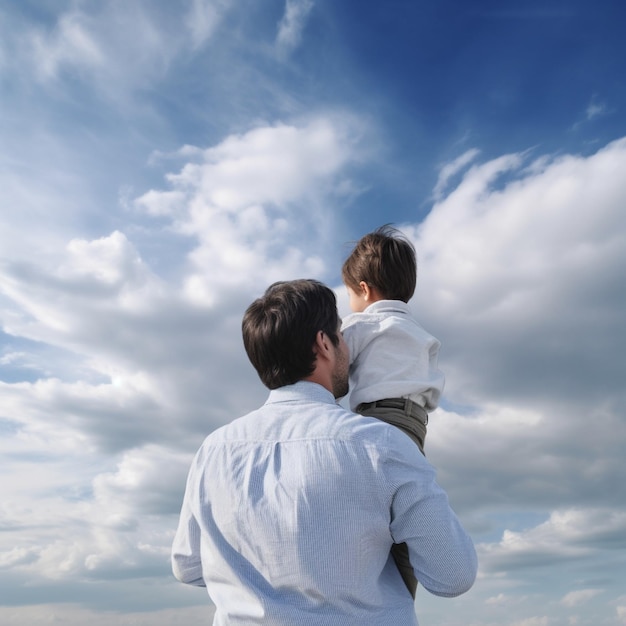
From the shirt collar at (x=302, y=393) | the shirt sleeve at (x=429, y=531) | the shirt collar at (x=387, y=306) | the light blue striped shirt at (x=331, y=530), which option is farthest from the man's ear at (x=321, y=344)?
the shirt collar at (x=387, y=306)

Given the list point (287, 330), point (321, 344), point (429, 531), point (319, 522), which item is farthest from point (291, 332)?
point (429, 531)

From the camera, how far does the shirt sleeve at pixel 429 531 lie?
12.1 feet

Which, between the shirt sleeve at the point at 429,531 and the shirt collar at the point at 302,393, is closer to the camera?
the shirt sleeve at the point at 429,531

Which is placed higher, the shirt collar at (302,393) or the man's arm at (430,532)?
the shirt collar at (302,393)

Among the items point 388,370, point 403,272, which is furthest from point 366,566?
point 403,272

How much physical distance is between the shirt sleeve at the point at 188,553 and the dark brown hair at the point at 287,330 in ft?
2.84

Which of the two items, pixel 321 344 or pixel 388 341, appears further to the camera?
pixel 388 341

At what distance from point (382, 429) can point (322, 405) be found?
41cm

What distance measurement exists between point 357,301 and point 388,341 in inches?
28.8

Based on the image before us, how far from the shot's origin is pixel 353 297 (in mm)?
6047

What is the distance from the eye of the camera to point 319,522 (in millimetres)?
3697

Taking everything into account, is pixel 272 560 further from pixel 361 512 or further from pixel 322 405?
pixel 322 405

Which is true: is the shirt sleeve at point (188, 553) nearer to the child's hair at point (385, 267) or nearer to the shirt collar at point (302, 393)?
the shirt collar at point (302, 393)

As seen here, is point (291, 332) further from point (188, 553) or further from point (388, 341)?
point (188, 553)
